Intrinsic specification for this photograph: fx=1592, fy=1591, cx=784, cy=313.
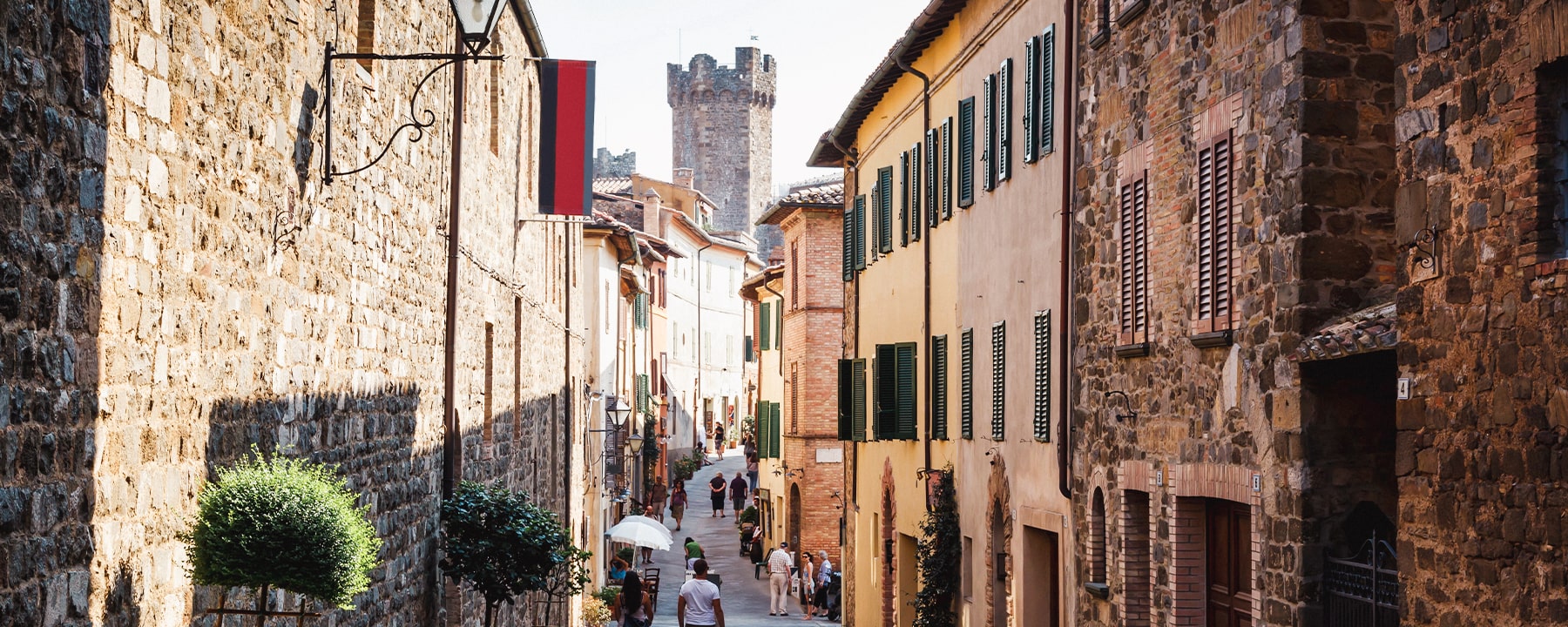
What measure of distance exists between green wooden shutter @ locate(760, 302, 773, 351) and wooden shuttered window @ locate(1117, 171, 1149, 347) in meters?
32.8

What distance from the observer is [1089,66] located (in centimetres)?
1369

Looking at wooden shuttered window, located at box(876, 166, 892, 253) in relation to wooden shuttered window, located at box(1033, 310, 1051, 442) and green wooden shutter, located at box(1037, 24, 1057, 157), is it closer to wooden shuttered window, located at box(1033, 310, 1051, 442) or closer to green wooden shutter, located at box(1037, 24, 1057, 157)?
green wooden shutter, located at box(1037, 24, 1057, 157)

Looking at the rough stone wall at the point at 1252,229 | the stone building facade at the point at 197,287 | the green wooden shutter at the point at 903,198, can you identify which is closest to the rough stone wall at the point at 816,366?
the green wooden shutter at the point at 903,198

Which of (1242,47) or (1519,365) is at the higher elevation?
(1242,47)

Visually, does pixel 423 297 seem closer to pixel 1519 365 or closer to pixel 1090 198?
pixel 1090 198

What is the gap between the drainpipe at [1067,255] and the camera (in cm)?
1403

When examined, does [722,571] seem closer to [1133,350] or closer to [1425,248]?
[1133,350]

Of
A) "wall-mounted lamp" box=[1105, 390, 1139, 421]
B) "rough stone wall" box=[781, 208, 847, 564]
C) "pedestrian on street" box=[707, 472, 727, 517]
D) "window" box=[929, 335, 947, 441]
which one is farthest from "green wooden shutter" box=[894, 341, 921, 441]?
"pedestrian on street" box=[707, 472, 727, 517]

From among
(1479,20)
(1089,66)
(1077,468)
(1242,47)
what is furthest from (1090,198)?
(1479,20)

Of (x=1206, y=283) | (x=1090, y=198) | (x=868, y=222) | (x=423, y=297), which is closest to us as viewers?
(x=1206, y=283)

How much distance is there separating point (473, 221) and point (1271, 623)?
304 inches

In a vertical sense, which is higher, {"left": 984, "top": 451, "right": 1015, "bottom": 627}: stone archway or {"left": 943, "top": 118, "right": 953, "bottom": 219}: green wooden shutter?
{"left": 943, "top": 118, "right": 953, "bottom": 219}: green wooden shutter

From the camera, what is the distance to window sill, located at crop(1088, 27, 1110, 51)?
518 inches

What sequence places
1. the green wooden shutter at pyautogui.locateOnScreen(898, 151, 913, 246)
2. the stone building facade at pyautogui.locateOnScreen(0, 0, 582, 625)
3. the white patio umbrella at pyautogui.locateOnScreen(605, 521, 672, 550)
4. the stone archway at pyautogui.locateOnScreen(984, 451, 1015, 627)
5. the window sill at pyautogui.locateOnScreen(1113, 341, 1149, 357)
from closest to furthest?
1. the stone building facade at pyautogui.locateOnScreen(0, 0, 582, 625)
2. the window sill at pyautogui.locateOnScreen(1113, 341, 1149, 357)
3. the stone archway at pyautogui.locateOnScreen(984, 451, 1015, 627)
4. the green wooden shutter at pyautogui.locateOnScreen(898, 151, 913, 246)
5. the white patio umbrella at pyautogui.locateOnScreen(605, 521, 672, 550)
